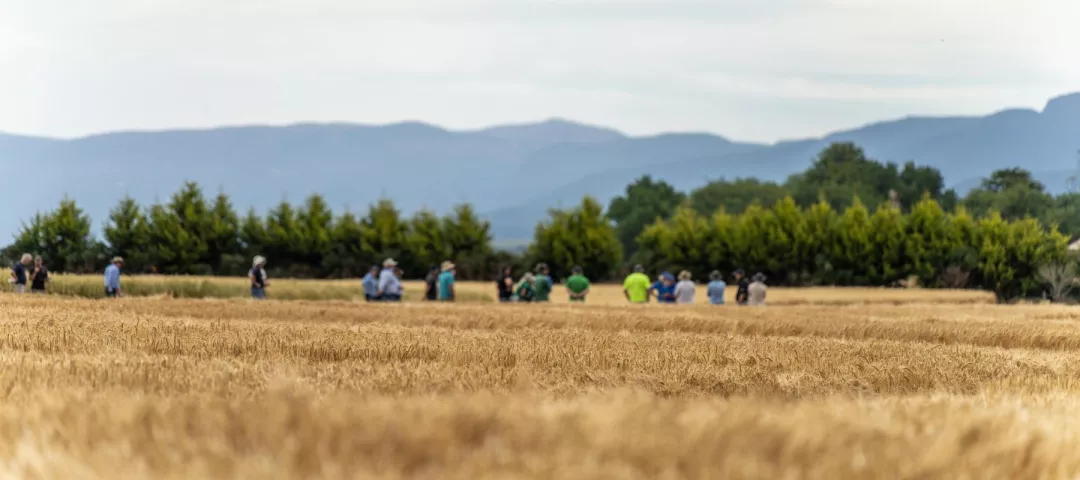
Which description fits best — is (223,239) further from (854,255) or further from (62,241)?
(854,255)

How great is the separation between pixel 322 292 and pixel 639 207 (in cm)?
12320

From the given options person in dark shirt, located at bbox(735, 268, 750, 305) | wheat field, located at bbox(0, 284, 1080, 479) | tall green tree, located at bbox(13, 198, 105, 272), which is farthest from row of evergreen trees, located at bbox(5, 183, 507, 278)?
wheat field, located at bbox(0, 284, 1080, 479)

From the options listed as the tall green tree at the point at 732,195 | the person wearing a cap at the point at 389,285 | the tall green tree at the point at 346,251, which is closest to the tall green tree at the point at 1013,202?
the tall green tree at the point at 732,195

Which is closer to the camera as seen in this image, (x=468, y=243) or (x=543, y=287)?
(x=543, y=287)

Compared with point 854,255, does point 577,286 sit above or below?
below

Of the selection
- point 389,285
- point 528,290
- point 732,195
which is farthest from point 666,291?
point 732,195

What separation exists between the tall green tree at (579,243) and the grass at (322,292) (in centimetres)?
629

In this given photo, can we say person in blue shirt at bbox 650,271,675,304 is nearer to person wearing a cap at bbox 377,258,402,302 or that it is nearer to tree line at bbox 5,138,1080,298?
person wearing a cap at bbox 377,258,402,302

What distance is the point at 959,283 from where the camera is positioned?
5972 centimetres

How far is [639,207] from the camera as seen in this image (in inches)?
6344

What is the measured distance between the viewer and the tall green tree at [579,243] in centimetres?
6525

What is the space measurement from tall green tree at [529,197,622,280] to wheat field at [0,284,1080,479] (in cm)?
5138

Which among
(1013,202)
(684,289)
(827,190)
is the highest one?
(827,190)

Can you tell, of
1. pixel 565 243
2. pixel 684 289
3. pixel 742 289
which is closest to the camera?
pixel 684 289
